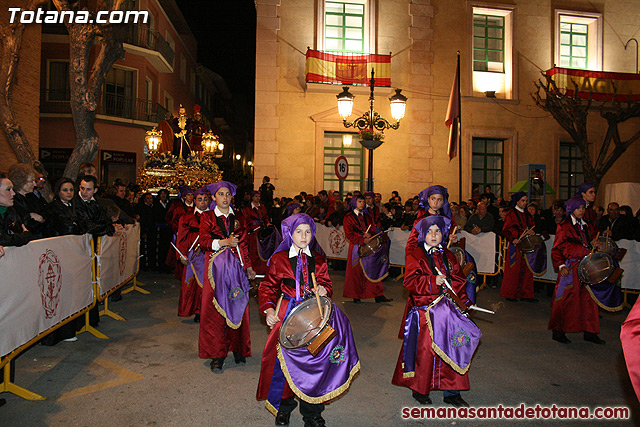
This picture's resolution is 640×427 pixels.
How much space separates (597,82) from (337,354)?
784 inches

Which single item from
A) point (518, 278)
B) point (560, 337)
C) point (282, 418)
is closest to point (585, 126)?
point (518, 278)

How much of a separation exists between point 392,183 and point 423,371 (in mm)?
14347

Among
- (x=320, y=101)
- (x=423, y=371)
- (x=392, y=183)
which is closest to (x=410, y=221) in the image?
(x=392, y=183)

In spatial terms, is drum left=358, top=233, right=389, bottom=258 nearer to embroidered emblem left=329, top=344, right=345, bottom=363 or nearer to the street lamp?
embroidered emblem left=329, top=344, right=345, bottom=363

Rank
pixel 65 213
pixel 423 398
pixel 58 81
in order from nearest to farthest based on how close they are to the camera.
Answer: pixel 423 398
pixel 65 213
pixel 58 81

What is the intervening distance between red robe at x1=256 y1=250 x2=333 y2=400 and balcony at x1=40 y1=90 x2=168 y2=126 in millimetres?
24301

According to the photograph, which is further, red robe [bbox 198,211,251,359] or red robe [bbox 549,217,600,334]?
red robe [bbox 549,217,600,334]

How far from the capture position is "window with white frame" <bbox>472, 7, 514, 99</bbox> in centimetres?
1958

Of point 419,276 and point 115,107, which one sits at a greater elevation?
point 115,107

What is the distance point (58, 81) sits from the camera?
25.9 meters

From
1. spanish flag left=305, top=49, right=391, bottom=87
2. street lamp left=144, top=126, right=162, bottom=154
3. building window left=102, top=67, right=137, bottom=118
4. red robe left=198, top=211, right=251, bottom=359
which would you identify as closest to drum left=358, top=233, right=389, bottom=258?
red robe left=198, top=211, right=251, bottom=359

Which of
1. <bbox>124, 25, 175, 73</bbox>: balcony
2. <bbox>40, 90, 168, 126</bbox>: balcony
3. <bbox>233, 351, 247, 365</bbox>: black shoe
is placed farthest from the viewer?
<bbox>124, 25, 175, 73</bbox>: balcony

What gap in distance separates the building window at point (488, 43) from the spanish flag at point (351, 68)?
4045mm

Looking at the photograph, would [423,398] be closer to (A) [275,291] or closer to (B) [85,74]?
(A) [275,291]
